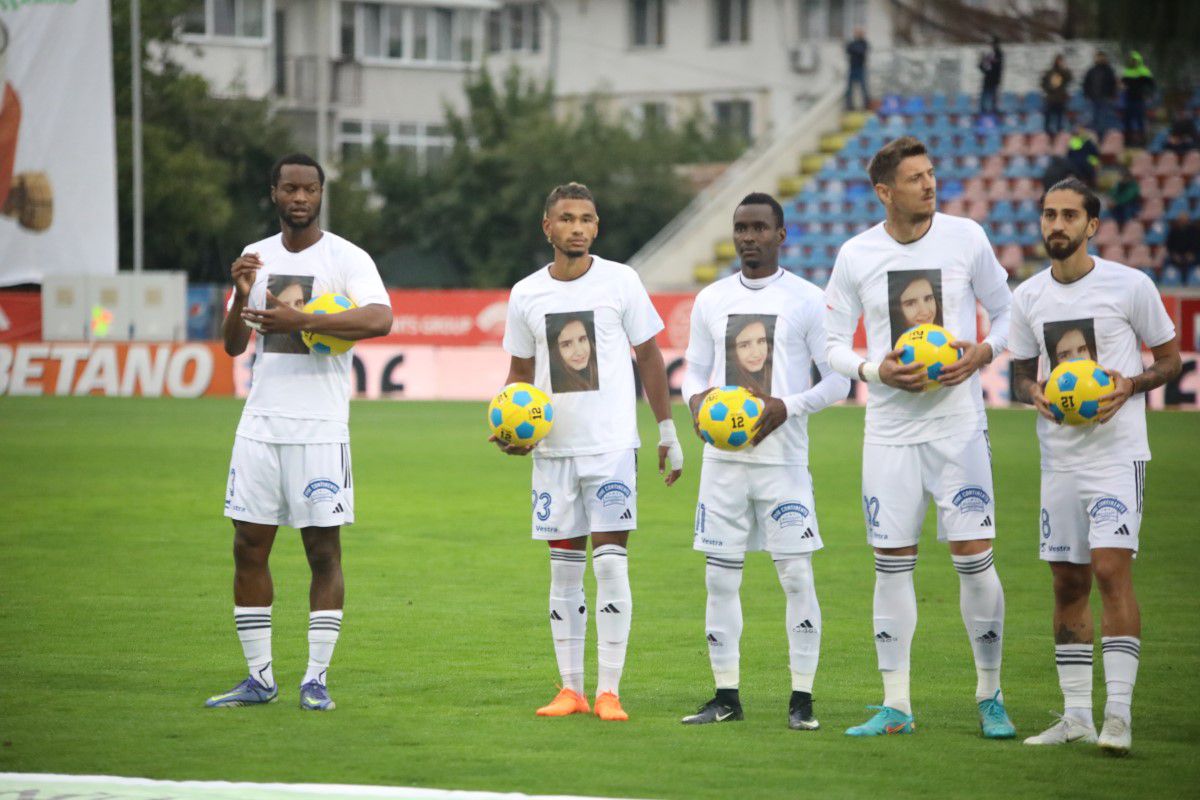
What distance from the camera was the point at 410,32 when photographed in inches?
2418

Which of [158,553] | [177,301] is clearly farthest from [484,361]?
[158,553]

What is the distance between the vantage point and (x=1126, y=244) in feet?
113

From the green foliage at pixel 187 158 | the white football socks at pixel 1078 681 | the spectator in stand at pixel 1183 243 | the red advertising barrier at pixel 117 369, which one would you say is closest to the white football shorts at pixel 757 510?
the white football socks at pixel 1078 681

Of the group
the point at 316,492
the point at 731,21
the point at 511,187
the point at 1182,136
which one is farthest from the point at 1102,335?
the point at 731,21

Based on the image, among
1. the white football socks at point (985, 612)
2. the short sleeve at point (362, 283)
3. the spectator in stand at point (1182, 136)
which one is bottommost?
the white football socks at point (985, 612)

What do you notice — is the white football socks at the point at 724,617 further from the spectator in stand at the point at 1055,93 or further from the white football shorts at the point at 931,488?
the spectator in stand at the point at 1055,93

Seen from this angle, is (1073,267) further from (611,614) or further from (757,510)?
(611,614)

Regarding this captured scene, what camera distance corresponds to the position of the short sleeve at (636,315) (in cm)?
801

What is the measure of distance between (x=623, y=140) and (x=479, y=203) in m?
4.61

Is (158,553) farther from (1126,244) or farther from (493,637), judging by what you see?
(1126,244)

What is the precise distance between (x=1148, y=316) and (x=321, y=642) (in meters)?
3.91

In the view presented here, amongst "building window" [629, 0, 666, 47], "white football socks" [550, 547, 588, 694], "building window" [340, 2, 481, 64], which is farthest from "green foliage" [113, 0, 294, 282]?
"white football socks" [550, 547, 588, 694]

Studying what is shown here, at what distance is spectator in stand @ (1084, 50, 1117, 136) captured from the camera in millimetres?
35094

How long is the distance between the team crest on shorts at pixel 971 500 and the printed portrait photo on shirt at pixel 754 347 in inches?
38.6
